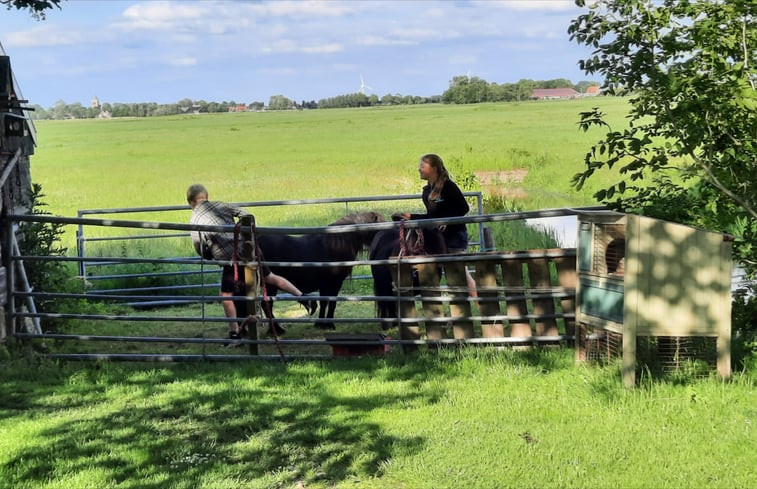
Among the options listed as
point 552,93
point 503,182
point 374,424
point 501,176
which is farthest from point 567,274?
point 552,93

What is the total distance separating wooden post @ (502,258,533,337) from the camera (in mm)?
6348

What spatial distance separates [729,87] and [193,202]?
5.08 meters

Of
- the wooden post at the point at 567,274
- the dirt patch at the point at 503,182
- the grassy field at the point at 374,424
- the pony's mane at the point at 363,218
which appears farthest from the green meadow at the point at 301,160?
the grassy field at the point at 374,424

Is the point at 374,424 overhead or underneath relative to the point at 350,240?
underneath

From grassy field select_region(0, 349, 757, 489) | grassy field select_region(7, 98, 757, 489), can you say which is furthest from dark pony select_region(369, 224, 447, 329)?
grassy field select_region(0, 349, 757, 489)

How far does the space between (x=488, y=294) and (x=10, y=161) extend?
17.2 feet

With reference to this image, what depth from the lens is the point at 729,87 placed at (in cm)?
517

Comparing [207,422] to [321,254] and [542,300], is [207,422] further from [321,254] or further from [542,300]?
[321,254]

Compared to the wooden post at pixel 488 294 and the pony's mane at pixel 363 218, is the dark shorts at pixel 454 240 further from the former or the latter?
the wooden post at pixel 488 294

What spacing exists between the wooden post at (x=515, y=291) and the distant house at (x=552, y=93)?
119 meters

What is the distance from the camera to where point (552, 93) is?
124 metres

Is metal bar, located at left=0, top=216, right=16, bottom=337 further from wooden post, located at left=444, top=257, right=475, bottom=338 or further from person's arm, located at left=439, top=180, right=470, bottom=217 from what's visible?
person's arm, located at left=439, top=180, right=470, bottom=217

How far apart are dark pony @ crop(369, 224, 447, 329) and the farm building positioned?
3344 millimetres

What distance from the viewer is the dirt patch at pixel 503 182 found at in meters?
25.6
